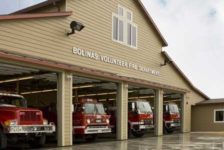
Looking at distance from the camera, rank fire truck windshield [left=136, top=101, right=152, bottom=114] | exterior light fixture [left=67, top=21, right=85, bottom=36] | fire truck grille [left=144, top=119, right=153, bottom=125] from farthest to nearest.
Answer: fire truck grille [left=144, top=119, right=153, bottom=125] < fire truck windshield [left=136, top=101, right=152, bottom=114] < exterior light fixture [left=67, top=21, right=85, bottom=36]

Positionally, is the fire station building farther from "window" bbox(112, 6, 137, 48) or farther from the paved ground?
the paved ground

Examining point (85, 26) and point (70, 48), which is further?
point (85, 26)

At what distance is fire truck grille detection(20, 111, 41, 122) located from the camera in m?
16.5

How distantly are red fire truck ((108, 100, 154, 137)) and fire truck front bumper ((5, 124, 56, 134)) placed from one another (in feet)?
28.7

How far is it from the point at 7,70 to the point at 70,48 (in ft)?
9.72

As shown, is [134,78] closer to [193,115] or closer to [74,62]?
[74,62]

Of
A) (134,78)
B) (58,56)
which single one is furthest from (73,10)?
(134,78)

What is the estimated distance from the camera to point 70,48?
20406 mm

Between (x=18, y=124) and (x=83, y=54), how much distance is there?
6.23 meters

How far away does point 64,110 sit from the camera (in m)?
19.4

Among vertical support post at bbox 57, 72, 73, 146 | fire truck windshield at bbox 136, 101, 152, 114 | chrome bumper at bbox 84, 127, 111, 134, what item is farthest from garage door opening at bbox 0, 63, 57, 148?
fire truck windshield at bbox 136, 101, 152, 114

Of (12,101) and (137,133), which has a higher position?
(12,101)

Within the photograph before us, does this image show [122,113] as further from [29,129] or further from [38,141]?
[29,129]

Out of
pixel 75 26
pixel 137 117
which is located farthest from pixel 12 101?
pixel 137 117
